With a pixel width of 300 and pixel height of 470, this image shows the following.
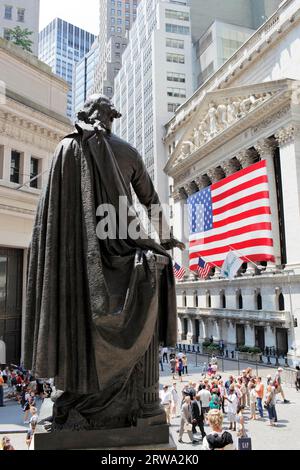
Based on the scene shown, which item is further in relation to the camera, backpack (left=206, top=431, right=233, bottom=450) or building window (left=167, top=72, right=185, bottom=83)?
building window (left=167, top=72, right=185, bottom=83)

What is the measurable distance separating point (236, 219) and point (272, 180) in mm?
4708

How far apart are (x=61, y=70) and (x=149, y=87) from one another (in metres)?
116

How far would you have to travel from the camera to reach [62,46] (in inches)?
6831

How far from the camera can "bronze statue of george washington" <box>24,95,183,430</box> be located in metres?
3.15

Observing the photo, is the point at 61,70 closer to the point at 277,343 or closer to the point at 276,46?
the point at 276,46

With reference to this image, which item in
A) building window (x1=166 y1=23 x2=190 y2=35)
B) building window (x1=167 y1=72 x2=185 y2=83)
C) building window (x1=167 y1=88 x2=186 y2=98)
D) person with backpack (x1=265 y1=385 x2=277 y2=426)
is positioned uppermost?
building window (x1=166 y1=23 x2=190 y2=35)

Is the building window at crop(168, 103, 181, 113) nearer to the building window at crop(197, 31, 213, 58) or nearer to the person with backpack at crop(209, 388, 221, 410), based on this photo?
the building window at crop(197, 31, 213, 58)

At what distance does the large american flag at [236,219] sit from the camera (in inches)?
1438

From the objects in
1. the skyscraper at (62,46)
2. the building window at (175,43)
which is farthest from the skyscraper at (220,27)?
the skyscraper at (62,46)

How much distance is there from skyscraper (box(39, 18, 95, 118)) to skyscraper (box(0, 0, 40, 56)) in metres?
129

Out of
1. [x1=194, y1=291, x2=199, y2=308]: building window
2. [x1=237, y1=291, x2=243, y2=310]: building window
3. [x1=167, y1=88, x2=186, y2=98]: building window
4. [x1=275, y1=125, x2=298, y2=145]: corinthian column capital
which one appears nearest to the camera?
[x1=275, y1=125, x2=298, y2=145]: corinthian column capital

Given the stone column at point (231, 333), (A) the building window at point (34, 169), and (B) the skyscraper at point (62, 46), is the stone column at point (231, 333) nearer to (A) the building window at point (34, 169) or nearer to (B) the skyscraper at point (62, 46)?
(A) the building window at point (34, 169)

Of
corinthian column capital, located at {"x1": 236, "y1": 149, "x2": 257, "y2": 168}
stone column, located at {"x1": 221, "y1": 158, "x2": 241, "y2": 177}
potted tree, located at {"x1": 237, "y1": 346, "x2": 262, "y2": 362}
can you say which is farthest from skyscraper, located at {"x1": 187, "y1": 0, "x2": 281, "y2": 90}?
potted tree, located at {"x1": 237, "y1": 346, "x2": 262, "y2": 362}
